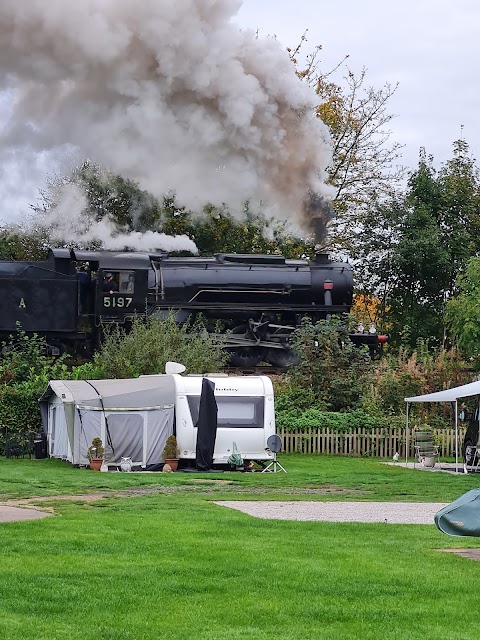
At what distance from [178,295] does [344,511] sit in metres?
19.0

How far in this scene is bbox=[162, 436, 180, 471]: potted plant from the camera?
22875mm

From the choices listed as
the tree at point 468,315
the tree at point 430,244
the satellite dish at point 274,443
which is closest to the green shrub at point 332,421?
the satellite dish at point 274,443

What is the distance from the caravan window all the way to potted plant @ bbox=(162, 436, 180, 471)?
0.55 m

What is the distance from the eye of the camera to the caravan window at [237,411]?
23.2 metres

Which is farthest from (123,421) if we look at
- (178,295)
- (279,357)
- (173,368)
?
(279,357)

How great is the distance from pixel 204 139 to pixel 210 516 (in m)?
13.0

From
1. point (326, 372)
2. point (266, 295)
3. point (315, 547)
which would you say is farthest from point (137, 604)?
point (266, 295)

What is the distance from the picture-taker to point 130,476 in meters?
21.2

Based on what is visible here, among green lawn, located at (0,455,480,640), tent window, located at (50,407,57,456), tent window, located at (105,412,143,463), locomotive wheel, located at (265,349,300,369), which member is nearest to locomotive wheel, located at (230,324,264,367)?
locomotive wheel, located at (265,349,300,369)

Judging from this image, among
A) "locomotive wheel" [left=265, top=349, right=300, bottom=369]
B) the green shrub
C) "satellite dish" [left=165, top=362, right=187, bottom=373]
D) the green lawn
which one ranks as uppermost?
"locomotive wheel" [left=265, top=349, right=300, bottom=369]

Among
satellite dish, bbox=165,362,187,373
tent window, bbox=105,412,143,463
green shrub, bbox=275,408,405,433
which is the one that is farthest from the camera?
green shrub, bbox=275,408,405,433

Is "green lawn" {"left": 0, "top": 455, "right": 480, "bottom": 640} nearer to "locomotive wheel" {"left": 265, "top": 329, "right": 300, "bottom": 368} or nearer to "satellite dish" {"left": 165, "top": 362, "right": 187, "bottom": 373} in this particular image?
"satellite dish" {"left": 165, "top": 362, "right": 187, "bottom": 373}

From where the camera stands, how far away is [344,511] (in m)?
16.0

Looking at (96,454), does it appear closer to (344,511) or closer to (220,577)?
(344,511)
